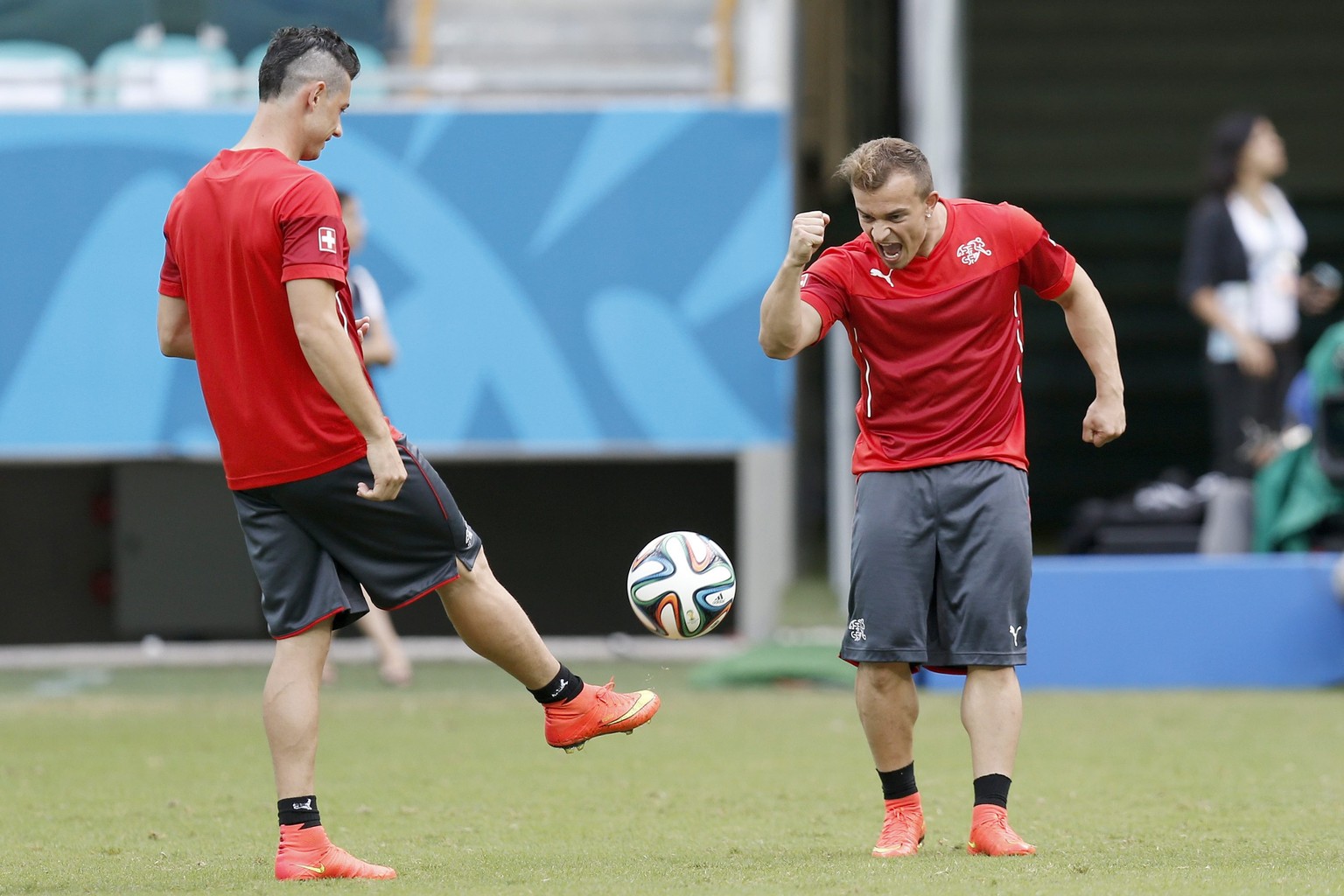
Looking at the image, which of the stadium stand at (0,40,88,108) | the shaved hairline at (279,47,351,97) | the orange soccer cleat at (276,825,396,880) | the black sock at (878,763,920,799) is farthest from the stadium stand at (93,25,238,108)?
the black sock at (878,763,920,799)

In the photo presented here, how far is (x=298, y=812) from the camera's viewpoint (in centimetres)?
387

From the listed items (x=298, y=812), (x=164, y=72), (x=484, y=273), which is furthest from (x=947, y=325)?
(x=164, y=72)

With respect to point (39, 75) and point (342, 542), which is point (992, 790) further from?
point (39, 75)

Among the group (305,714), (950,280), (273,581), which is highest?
(950,280)

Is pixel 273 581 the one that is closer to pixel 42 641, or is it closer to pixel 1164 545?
pixel 1164 545

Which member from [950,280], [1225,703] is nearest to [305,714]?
[950,280]

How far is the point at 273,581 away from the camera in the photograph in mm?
3945

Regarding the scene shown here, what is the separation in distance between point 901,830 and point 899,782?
0.13m

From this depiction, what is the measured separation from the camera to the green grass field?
3.82 m

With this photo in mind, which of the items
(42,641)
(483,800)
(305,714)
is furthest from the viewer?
(42,641)

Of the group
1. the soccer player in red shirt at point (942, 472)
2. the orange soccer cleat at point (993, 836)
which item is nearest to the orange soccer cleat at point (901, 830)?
the soccer player in red shirt at point (942, 472)

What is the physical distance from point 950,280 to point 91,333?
19.0 ft

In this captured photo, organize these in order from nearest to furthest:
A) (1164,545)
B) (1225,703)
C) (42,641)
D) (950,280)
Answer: (950,280) → (1225,703) → (1164,545) → (42,641)

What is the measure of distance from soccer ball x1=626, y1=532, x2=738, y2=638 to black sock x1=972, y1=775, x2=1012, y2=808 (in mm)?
759
